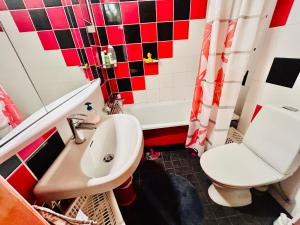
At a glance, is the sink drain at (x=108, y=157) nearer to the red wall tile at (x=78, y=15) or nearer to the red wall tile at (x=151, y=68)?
the red wall tile at (x=78, y=15)

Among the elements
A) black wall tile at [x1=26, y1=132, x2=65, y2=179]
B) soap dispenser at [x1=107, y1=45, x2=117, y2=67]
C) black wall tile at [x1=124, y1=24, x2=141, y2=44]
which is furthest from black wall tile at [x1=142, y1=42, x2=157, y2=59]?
black wall tile at [x1=26, y1=132, x2=65, y2=179]

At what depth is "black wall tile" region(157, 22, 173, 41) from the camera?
68.9 inches

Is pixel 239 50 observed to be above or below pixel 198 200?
above

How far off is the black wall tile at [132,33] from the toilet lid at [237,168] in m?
1.57

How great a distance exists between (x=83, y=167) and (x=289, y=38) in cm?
160

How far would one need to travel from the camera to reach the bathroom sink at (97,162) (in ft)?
2.00

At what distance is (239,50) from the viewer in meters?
1.11

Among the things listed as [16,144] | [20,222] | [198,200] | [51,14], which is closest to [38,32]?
[51,14]

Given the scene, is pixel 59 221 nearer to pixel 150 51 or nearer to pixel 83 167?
pixel 83 167

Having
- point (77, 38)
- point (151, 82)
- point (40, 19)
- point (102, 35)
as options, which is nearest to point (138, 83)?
point (151, 82)

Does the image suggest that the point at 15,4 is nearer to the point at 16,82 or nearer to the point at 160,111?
the point at 16,82

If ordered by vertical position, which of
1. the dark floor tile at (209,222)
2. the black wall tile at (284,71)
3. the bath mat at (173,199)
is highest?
the black wall tile at (284,71)

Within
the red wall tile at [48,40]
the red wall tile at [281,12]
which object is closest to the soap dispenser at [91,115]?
the red wall tile at [48,40]

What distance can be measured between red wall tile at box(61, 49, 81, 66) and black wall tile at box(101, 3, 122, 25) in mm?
888
